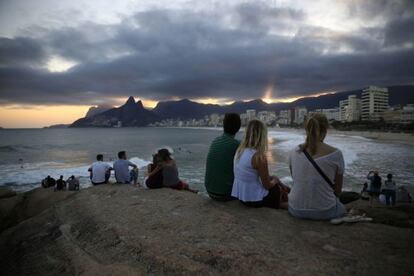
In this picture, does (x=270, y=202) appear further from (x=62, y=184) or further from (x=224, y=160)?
(x=62, y=184)

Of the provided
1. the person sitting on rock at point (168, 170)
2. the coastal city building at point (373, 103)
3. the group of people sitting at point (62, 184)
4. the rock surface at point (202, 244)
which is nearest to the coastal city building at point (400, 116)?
the coastal city building at point (373, 103)

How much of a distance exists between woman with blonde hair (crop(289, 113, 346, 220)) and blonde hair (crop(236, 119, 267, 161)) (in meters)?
0.50

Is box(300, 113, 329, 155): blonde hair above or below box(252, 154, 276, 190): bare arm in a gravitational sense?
above

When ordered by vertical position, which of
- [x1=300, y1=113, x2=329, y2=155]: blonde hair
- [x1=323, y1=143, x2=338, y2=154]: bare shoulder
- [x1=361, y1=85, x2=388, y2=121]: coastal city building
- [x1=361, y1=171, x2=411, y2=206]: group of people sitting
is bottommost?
[x1=361, y1=171, x2=411, y2=206]: group of people sitting

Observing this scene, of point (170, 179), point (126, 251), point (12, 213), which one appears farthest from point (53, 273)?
point (12, 213)

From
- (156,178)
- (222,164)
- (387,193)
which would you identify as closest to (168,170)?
(156,178)

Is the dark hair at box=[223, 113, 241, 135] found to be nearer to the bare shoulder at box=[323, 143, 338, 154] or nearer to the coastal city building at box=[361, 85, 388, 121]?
the bare shoulder at box=[323, 143, 338, 154]

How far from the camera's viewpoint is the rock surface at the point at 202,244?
2607 mm

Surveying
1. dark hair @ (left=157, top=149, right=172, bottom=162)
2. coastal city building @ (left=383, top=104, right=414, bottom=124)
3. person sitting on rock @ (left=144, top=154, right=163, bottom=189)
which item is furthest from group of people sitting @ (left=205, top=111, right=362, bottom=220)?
coastal city building @ (left=383, top=104, right=414, bottom=124)

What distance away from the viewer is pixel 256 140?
412 cm

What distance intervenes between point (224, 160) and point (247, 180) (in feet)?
1.92

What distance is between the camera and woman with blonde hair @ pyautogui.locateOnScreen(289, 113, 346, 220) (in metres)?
3.44

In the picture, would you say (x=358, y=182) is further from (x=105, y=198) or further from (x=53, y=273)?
(x=53, y=273)

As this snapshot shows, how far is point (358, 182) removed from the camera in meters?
16.5
